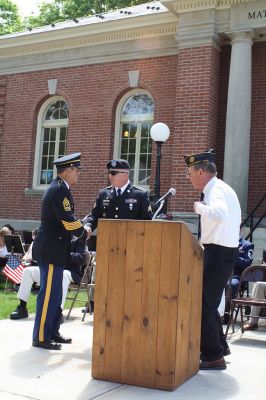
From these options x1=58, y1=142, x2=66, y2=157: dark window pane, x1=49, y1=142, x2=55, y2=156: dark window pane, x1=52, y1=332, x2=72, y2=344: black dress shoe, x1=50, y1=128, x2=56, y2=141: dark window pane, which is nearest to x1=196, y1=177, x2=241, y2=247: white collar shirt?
x1=52, y1=332, x2=72, y2=344: black dress shoe

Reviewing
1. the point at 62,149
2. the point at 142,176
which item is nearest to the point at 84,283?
the point at 142,176

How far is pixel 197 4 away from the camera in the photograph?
38.5 ft

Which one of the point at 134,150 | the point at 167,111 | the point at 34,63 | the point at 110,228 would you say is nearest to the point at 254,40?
the point at 167,111

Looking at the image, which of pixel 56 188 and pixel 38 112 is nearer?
pixel 56 188

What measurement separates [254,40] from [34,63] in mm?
6384

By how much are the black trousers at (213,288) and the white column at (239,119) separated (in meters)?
6.85

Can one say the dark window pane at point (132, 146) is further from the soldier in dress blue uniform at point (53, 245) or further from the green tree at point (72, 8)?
the green tree at point (72, 8)

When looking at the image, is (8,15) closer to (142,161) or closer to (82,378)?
(142,161)

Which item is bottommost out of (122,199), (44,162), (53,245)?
(53,245)

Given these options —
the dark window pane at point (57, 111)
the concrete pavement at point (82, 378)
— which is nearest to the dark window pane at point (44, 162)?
the dark window pane at point (57, 111)

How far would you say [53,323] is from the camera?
18.1 ft

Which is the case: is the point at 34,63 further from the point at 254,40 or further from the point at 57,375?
the point at 57,375

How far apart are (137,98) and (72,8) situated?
17.6 meters

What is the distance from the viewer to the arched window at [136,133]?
1374cm
